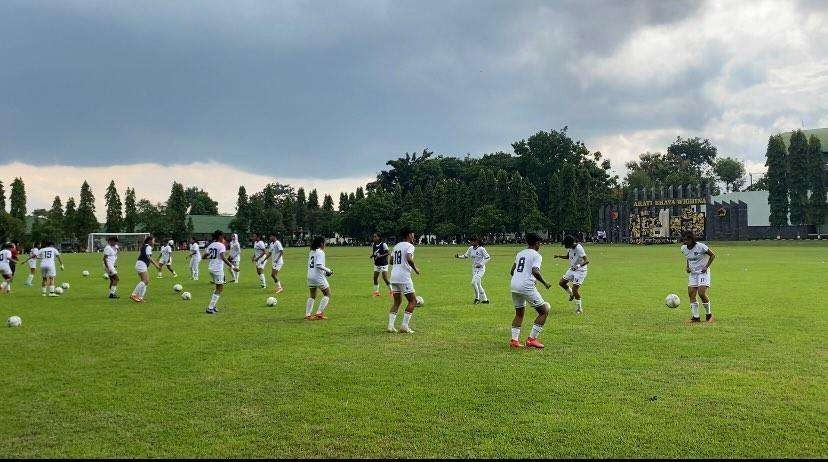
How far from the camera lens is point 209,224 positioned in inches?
4892

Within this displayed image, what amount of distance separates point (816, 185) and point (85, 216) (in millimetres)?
108435

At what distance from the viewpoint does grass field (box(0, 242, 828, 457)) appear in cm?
645

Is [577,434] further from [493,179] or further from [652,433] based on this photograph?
[493,179]

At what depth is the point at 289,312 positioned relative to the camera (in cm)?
1683

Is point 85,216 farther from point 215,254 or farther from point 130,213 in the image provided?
point 215,254

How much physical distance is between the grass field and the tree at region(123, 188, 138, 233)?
337ft

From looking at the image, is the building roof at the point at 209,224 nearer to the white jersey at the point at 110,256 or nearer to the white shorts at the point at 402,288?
the white jersey at the point at 110,256

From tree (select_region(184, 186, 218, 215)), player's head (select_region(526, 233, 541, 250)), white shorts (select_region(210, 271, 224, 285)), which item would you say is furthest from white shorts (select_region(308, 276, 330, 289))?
tree (select_region(184, 186, 218, 215))

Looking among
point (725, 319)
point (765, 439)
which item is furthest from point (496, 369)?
point (725, 319)

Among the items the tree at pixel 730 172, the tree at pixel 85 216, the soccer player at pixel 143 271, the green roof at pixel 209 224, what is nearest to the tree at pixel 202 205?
the green roof at pixel 209 224

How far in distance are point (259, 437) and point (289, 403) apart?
119cm

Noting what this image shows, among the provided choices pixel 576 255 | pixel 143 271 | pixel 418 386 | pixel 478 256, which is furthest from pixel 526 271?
pixel 143 271

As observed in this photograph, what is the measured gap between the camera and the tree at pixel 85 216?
104 meters

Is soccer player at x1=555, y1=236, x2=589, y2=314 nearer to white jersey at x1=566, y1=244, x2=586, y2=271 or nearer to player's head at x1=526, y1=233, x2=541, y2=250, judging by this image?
white jersey at x1=566, y1=244, x2=586, y2=271
